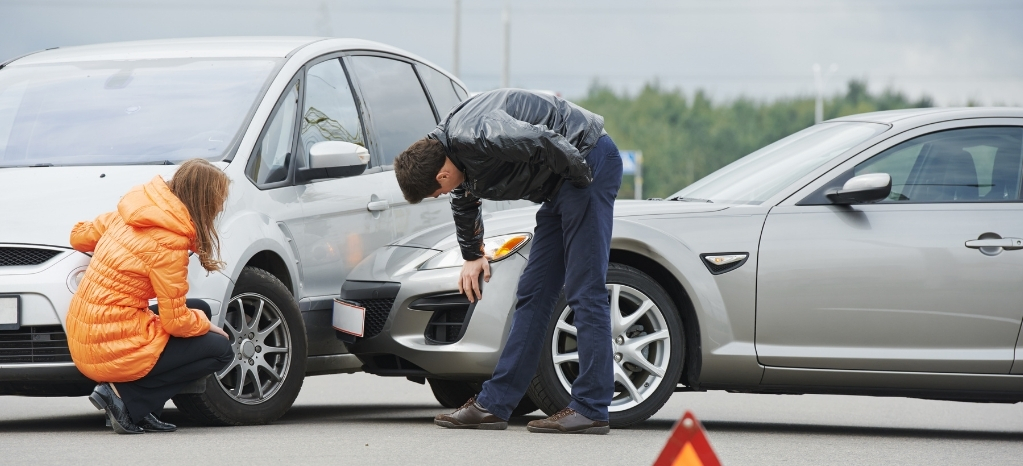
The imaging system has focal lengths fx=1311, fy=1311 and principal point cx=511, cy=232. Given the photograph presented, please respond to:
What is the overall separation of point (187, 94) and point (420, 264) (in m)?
1.43

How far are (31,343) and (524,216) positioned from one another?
7.46ft

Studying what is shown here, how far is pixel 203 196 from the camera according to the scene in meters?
5.40

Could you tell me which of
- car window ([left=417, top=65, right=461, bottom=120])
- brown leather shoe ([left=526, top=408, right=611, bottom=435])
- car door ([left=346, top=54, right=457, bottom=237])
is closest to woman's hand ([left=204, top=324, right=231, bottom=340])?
brown leather shoe ([left=526, top=408, right=611, bottom=435])

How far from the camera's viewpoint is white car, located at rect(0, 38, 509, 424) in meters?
5.37

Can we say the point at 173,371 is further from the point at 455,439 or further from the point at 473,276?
the point at 473,276

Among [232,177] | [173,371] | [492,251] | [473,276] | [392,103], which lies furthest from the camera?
[392,103]

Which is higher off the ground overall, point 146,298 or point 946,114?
point 946,114

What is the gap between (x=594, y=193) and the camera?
5.63 metres

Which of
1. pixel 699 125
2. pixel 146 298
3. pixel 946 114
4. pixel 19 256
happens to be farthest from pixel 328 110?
pixel 699 125

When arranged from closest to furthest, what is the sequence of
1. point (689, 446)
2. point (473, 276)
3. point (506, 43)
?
point (689, 446)
point (473, 276)
point (506, 43)

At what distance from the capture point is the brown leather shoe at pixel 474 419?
5801 mm

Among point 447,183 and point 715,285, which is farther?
point 715,285

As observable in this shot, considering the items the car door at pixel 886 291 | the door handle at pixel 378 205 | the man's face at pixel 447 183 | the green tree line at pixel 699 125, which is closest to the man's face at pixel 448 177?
the man's face at pixel 447 183

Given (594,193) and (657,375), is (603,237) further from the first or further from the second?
(657,375)
